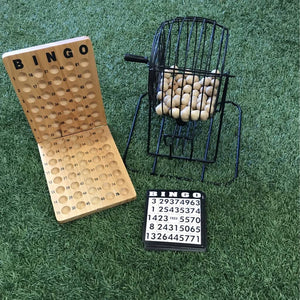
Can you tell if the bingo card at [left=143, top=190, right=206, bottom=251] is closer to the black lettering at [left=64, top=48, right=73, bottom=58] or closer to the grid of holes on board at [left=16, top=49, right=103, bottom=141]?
the grid of holes on board at [left=16, top=49, right=103, bottom=141]

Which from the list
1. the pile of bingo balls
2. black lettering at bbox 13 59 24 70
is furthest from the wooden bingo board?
the pile of bingo balls

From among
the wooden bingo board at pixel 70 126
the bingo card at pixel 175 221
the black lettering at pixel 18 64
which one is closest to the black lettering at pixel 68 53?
the wooden bingo board at pixel 70 126

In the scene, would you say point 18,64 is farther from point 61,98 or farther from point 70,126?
point 70,126

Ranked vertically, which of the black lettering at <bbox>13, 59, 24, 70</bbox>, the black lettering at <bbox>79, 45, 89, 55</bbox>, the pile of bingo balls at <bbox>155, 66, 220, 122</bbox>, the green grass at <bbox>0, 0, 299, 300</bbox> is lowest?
the green grass at <bbox>0, 0, 299, 300</bbox>

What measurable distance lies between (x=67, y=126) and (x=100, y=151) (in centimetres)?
13

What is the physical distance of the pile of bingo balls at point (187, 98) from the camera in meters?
0.98

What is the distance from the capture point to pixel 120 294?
2.79 ft

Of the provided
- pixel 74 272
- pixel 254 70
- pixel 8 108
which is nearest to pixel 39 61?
pixel 8 108

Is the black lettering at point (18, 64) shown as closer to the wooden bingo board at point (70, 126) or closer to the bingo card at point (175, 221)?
the wooden bingo board at point (70, 126)

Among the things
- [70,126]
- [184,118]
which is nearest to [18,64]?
[70,126]

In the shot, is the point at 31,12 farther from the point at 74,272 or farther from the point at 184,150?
the point at 74,272

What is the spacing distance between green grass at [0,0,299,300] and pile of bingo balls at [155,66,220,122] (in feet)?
0.62

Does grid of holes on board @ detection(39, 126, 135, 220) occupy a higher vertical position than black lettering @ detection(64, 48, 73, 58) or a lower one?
lower

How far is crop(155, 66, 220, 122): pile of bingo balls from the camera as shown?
3.21 feet
